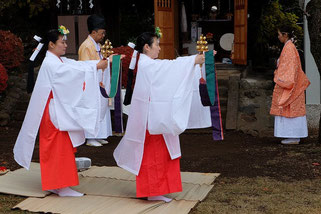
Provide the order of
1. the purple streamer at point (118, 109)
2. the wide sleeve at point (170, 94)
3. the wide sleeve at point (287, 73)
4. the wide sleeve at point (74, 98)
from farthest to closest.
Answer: the wide sleeve at point (287, 73), the purple streamer at point (118, 109), the wide sleeve at point (74, 98), the wide sleeve at point (170, 94)

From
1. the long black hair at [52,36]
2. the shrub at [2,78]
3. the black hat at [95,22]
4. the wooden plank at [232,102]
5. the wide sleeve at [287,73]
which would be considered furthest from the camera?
the shrub at [2,78]

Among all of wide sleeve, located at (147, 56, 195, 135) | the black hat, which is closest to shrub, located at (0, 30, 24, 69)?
the black hat

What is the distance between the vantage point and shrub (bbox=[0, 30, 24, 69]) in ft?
35.2

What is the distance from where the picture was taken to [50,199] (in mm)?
5387

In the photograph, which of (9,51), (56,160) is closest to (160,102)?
(56,160)

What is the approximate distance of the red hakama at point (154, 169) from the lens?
5117mm

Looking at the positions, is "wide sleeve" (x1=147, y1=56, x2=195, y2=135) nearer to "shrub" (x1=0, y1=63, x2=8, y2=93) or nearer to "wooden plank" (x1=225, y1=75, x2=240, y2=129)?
"wooden plank" (x1=225, y1=75, x2=240, y2=129)

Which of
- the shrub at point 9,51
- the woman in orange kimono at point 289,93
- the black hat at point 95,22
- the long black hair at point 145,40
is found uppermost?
the black hat at point 95,22

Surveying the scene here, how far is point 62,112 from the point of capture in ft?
17.5

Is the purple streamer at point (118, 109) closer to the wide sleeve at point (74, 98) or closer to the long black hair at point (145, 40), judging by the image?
the wide sleeve at point (74, 98)

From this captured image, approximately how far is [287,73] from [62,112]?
374 cm

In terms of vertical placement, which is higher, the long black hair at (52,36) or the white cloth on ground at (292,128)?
the long black hair at (52,36)

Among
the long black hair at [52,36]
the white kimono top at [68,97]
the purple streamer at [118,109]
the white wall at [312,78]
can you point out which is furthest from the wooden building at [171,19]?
the white kimono top at [68,97]

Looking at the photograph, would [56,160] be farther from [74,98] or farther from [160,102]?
[160,102]
